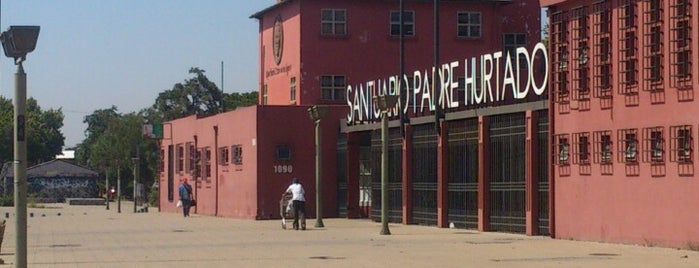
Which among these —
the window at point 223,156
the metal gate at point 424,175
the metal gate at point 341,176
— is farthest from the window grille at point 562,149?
the window at point 223,156

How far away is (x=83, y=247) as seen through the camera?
32219 mm

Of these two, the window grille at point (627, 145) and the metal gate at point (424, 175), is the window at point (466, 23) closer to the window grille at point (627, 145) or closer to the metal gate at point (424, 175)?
the metal gate at point (424, 175)

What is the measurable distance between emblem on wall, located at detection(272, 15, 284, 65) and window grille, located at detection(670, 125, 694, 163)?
3310cm

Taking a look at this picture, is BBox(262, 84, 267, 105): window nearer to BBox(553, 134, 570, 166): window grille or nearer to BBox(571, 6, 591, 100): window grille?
BBox(553, 134, 570, 166): window grille

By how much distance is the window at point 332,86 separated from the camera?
188 feet

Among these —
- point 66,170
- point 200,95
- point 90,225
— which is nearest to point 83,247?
point 90,225

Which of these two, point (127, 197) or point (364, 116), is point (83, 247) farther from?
point (127, 197)

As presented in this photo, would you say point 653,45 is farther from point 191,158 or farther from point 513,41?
point 191,158

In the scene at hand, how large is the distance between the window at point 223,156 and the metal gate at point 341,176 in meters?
7.82

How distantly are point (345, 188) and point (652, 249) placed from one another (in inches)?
999

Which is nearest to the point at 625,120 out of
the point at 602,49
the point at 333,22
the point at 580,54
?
the point at 602,49

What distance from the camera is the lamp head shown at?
17.4m

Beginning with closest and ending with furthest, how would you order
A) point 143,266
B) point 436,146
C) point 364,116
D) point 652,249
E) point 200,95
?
point 143,266 < point 652,249 < point 436,146 < point 364,116 < point 200,95

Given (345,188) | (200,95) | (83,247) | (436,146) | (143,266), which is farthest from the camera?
(200,95)
